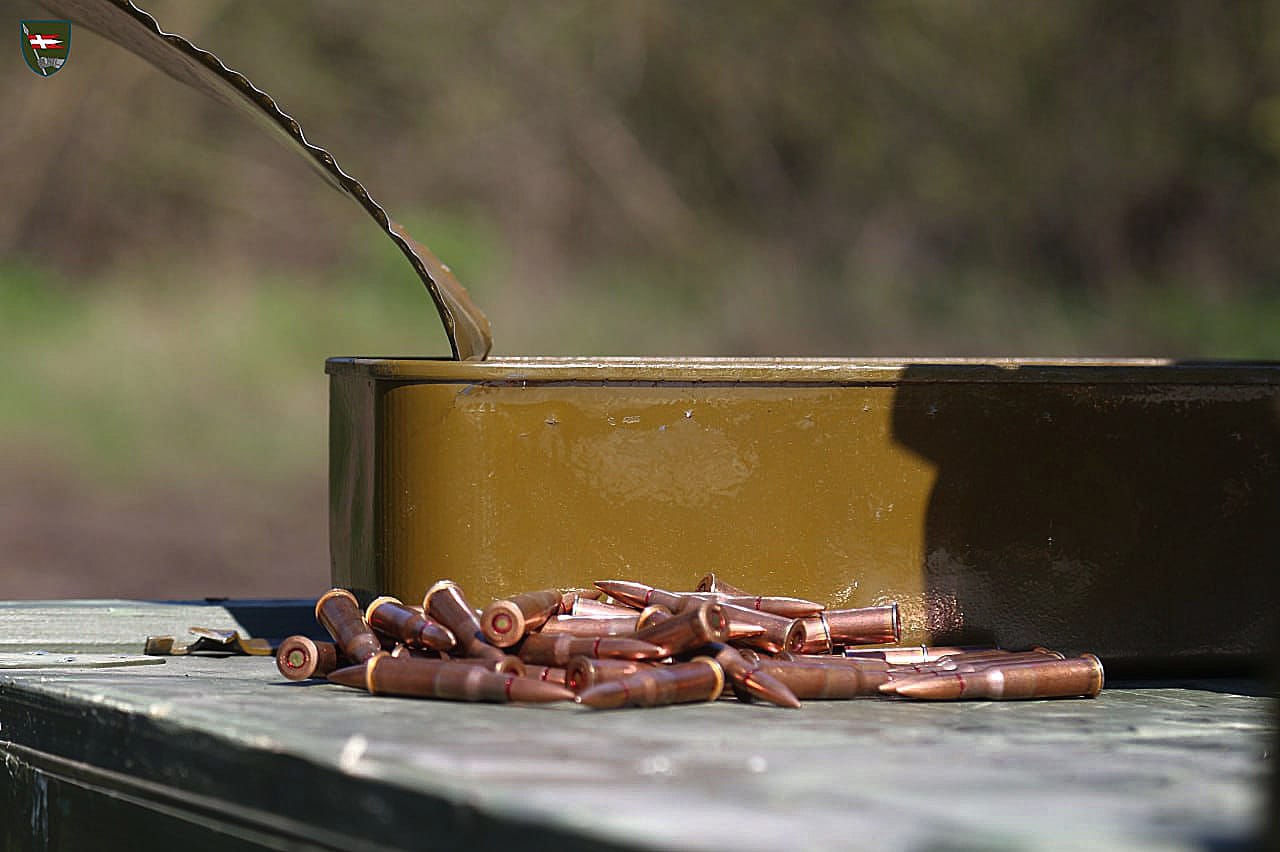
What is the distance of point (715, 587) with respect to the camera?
2467 mm

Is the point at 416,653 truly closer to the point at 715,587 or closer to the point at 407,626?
the point at 407,626

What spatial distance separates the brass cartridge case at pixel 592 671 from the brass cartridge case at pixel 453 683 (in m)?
0.03

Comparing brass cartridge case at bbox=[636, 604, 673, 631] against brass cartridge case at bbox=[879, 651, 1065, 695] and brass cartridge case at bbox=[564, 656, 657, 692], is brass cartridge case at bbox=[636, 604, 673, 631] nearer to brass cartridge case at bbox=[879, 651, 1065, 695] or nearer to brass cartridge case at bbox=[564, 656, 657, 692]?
brass cartridge case at bbox=[564, 656, 657, 692]

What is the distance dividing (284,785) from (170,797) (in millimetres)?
247

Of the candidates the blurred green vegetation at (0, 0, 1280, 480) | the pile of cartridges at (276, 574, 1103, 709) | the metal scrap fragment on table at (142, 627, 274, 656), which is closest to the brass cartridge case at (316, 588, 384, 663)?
the pile of cartridges at (276, 574, 1103, 709)

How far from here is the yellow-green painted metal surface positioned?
247 cm

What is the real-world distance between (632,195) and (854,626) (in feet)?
33.6

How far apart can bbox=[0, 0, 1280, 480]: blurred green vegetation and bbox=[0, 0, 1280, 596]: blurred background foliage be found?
0.08ft

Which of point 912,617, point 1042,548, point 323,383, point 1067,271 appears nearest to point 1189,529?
point 1042,548

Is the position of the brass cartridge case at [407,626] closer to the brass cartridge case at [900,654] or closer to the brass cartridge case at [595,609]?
the brass cartridge case at [595,609]

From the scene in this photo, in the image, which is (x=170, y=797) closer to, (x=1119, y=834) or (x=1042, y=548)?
(x=1119, y=834)

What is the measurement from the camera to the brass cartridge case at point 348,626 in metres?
2.25

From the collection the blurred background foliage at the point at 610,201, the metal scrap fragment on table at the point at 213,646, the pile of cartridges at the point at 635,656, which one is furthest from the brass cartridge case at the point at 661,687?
the blurred background foliage at the point at 610,201

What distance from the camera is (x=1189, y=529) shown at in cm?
260
